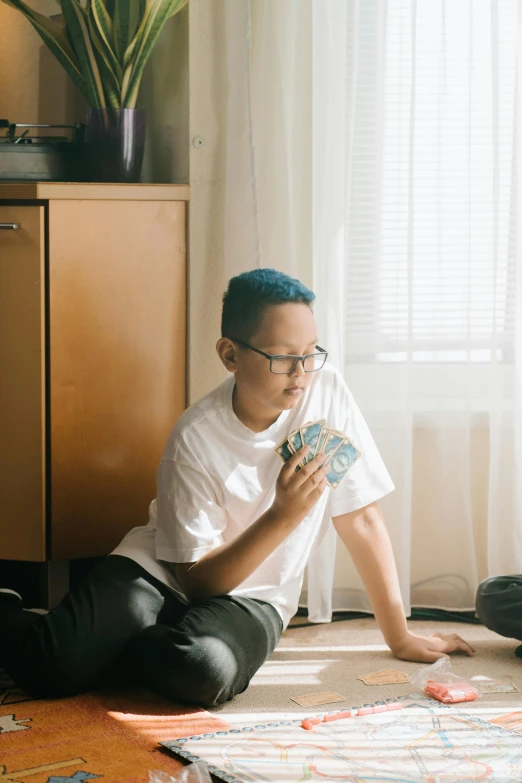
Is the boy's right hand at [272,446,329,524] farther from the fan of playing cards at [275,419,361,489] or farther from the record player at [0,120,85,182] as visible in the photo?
the record player at [0,120,85,182]

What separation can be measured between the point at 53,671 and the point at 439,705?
0.81m

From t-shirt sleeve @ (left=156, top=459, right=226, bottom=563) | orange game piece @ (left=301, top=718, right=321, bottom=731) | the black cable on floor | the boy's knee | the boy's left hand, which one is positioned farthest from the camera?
the black cable on floor

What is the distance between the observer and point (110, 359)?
266cm

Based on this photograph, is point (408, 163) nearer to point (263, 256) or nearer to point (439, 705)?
point (263, 256)

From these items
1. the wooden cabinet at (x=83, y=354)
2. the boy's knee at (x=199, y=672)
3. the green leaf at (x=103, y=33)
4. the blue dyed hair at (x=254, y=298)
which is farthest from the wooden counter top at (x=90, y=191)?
the boy's knee at (x=199, y=672)

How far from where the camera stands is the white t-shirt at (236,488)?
2.16m

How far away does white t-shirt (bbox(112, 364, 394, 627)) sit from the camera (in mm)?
2156

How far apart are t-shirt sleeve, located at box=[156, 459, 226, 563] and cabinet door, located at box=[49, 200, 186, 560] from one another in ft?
1.69

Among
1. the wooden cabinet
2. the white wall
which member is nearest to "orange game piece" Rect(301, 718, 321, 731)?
the wooden cabinet

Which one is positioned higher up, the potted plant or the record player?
the potted plant

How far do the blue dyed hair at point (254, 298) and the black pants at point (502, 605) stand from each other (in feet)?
2.88

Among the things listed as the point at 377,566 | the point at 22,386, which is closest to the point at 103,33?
the point at 22,386

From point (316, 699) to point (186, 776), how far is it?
1.62ft

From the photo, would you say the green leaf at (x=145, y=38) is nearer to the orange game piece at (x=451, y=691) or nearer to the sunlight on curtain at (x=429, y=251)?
the sunlight on curtain at (x=429, y=251)
